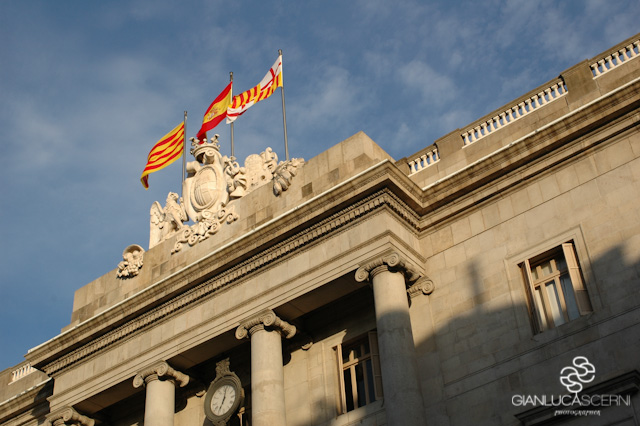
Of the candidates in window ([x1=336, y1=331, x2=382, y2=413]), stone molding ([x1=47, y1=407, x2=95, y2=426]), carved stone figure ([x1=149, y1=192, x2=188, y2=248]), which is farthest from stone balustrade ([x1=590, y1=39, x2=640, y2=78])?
stone molding ([x1=47, y1=407, x2=95, y2=426])

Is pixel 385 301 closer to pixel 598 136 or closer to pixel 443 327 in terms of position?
pixel 443 327

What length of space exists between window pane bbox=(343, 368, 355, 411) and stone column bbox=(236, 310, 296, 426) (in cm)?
187

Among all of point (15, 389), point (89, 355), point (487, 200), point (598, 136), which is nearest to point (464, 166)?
point (487, 200)

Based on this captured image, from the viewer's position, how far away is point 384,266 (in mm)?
25109

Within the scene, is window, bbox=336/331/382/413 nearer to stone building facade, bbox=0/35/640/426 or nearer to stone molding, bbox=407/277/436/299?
stone building facade, bbox=0/35/640/426

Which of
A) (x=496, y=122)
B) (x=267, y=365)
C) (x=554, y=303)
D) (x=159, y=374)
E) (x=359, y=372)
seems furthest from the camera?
(x=159, y=374)

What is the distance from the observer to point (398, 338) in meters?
24.0

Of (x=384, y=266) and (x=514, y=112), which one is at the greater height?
(x=514, y=112)

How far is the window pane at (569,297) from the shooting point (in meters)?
23.3

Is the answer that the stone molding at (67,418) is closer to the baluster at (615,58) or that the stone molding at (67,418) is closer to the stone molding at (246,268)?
the stone molding at (246,268)

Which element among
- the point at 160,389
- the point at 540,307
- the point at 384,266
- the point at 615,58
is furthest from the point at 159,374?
the point at 615,58

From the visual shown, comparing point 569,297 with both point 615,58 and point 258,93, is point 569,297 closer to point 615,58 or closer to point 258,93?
point 615,58

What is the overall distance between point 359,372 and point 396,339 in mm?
2980

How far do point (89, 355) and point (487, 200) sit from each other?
14.7 m
